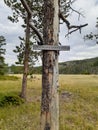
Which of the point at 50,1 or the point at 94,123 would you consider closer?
the point at 50,1

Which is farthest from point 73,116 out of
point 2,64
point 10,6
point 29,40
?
point 2,64

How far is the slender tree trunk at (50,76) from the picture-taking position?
7.83 metres

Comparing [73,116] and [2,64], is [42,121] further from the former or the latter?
[2,64]

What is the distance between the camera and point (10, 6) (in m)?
24.3

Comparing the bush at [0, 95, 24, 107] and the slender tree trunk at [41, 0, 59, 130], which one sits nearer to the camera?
the slender tree trunk at [41, 0, 59, 130]

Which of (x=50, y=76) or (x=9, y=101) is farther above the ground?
(x=50, y=76)

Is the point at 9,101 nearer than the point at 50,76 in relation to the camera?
No

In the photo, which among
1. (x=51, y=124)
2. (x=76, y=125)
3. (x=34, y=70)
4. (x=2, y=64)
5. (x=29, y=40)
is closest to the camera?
(x=51, y=124)

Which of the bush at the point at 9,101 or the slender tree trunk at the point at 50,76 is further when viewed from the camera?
the bush at the point at 9,101

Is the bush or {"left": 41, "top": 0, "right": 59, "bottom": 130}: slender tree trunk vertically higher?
{"left": 41, "top": 0, "right": 59, "bottom": 130}: slender tree trunk

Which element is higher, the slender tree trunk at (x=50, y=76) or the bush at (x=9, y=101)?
the slender tree trunk at (x=50, y=76)

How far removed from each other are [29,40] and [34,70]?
8.61 ft

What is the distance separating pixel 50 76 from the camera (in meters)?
7.86

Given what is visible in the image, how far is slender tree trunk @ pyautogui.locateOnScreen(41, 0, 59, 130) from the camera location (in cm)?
783
